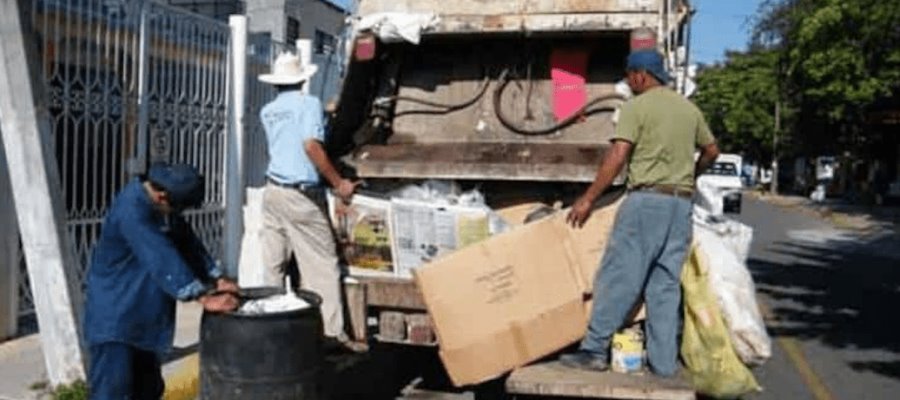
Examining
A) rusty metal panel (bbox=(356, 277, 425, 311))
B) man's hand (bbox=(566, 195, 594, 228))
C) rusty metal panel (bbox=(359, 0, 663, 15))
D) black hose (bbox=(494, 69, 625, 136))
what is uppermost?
rusty metal panel (bbox=(359, 0, 663, 15))

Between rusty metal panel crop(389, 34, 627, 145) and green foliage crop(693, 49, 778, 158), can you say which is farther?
green foliage crop(693, 49, 778, 158)

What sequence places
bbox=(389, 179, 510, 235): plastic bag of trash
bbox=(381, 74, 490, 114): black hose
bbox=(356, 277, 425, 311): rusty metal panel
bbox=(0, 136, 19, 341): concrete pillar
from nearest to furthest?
bbox=(356, 277, 425, 311): rusty metal panel → bbox=(389, 179, 510, 235): plastic bag of trash → bbox=(381, 74, 490, 114): black hose → bbox=(0, 136, 19, 341): concrete pillar

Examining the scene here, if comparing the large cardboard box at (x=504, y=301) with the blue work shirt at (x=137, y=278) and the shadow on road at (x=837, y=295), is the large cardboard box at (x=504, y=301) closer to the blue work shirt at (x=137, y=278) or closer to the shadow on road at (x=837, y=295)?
the blue work shirt at (x=137, y=278)

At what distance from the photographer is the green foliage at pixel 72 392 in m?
5.71

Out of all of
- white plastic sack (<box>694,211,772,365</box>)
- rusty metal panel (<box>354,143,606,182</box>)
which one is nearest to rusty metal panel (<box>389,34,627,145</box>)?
rusty metal panel (<box>354,143,606,182</box>)

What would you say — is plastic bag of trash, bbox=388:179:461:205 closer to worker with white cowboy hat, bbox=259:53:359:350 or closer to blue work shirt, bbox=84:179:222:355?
worker with white cowboy hat, bbox=259:53:359:350

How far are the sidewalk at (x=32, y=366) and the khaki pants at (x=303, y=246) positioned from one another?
3.75 ft

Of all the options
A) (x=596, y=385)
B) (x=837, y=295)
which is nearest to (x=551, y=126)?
(x=596, y=385)

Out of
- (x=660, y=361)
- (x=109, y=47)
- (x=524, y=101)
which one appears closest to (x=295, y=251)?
(x=524, y=101)

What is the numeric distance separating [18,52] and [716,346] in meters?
3.87

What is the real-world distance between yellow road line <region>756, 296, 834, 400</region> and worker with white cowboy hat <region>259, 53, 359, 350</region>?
3.36m

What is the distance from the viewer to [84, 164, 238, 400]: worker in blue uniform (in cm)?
406

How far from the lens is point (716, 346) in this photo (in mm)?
4570

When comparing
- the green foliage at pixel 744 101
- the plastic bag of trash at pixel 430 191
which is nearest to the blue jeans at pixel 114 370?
the plastic bag of trash at pixel 430 191
